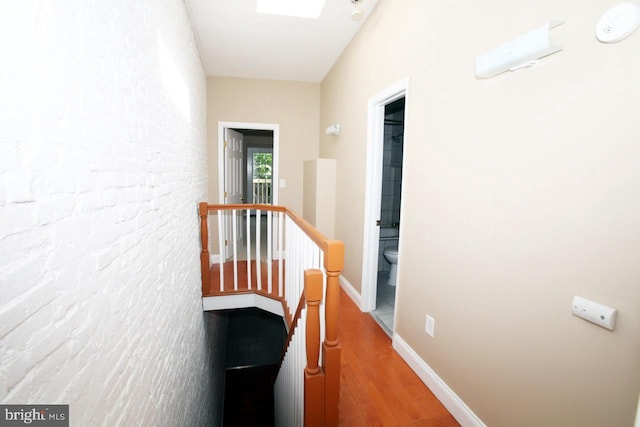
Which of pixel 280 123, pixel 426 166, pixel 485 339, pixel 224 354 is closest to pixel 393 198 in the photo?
pixel 280 123

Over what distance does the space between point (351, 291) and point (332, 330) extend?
197cm

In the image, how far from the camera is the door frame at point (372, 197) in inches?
105

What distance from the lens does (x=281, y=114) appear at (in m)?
4.46

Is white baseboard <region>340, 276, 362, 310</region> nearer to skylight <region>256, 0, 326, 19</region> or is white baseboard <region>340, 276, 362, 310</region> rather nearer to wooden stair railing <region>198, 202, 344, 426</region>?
wooden stair railing <region>198, 202, 344, 426</region>

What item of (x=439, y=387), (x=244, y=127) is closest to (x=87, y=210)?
(x=439, y=387)

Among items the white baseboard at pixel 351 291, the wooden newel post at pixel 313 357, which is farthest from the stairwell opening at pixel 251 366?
the wooden newel post at pixel 313 357

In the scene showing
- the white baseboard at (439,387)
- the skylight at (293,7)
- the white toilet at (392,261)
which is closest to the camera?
the white baseboard at (439,387)

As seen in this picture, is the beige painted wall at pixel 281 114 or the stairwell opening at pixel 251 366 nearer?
the stairwell opening at pixel 251 366

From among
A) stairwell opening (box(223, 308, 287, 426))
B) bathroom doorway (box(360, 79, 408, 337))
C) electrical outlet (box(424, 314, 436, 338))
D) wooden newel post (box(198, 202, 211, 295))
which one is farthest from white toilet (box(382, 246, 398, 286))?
wooden newel post (box(198, 202, 211, 295))

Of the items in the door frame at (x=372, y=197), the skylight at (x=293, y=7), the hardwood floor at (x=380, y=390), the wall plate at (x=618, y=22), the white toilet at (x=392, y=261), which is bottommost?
the hardwood floor at (x=380, y=390)

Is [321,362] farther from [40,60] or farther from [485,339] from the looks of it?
[40,60]

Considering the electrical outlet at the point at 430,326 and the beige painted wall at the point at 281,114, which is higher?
the beige painted wall at the point at 281,114

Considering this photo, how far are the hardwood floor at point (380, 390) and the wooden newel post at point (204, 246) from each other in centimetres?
153

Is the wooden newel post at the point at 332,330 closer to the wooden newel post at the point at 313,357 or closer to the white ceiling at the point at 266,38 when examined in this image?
the wooden newel post at the point at 313,357
